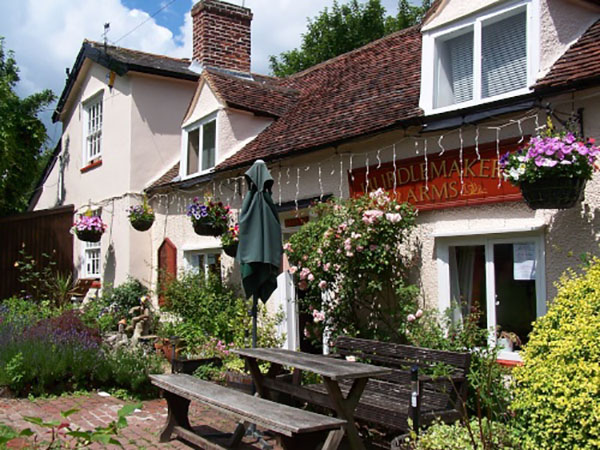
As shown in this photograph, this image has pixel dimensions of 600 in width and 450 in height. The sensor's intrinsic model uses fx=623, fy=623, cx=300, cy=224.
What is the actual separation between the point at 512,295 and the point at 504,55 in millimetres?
2591

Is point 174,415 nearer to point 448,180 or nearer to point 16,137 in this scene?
point 448,180

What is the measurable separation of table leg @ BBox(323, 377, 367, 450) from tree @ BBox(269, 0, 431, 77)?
76.2 feet

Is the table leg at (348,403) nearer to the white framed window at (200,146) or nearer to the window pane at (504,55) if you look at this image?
the window pane at (504,55)

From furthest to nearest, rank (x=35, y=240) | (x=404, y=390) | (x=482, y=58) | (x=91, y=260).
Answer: (x=35, y=240)
(x=91, y=260)
(x=482, y=58)
(x=404, y=390)

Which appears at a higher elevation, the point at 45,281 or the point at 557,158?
the point at 557,158

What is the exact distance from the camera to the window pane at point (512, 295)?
6273mm

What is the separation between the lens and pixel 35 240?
642 inches

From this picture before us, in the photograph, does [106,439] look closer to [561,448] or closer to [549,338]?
[561,448]

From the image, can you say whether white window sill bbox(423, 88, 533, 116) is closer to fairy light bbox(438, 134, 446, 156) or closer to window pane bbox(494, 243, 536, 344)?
fairy light bbox(438, 134, 446, 156)

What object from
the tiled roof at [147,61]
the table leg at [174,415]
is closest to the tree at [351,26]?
the tiled roof at [147,61]

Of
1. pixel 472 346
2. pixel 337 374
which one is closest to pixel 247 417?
pixel 337 374

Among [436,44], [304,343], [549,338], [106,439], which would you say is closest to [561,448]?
[549,338]

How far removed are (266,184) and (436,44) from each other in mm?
2853

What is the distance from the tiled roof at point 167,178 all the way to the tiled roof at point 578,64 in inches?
319
